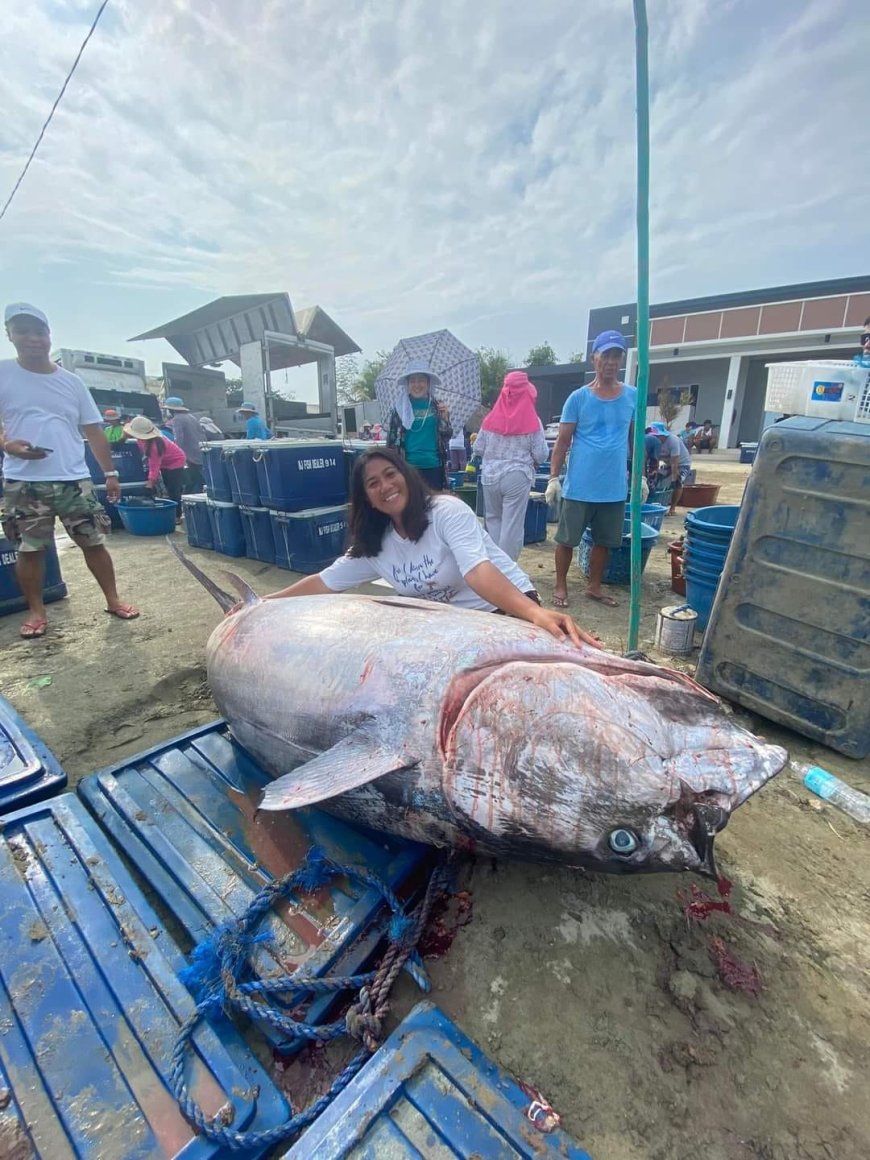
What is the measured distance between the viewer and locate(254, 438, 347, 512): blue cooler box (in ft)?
17.8

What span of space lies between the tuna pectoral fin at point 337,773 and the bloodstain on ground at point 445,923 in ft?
2.10

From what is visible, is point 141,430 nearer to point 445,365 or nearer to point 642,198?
point 445,365

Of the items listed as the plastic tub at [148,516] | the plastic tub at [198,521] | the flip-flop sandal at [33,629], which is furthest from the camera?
the plastic tub at [148,516]

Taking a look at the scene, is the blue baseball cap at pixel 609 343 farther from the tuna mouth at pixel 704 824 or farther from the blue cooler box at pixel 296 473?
the tuna mouth at pixel 704 824

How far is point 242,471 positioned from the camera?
5.90 m

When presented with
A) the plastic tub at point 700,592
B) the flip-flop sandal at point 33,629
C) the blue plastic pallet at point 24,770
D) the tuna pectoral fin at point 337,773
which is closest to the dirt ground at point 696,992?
the blue plastic pallet at point 24,770

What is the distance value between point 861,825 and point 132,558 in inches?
289

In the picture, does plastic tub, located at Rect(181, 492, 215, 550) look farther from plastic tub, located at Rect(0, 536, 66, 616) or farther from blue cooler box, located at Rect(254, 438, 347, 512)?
plastic tub, located at Rect(0, 536, 66, 616)

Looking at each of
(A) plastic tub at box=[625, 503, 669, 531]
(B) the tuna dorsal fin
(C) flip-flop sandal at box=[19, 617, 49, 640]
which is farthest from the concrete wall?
(C) flip-flop sandal at box=[19, 617, 49, 640]

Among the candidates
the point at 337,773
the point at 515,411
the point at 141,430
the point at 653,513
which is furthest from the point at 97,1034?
the point at 141,430

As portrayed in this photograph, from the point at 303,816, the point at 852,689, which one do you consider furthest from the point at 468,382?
the point at 303,816

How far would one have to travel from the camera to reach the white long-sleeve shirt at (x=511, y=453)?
4910 millimetres

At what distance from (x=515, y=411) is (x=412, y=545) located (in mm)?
2787

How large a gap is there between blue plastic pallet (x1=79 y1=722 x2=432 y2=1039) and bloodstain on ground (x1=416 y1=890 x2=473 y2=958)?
15cm
